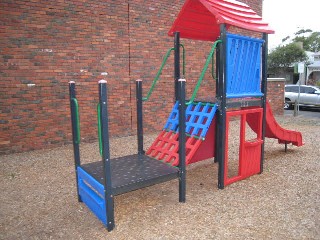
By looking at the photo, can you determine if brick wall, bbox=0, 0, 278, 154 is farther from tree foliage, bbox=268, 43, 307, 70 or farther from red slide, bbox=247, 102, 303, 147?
tree foliage, bbox=268, 43, 307, 70

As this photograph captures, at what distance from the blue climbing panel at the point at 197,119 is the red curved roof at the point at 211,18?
1.24 meters

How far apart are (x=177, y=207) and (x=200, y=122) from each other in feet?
4.13

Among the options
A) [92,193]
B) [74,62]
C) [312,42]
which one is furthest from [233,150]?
[312,42]

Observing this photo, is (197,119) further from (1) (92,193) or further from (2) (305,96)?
(2) (305,96)

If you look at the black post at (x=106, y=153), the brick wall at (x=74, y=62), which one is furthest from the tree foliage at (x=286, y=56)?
the black post at (x=106, y=153)

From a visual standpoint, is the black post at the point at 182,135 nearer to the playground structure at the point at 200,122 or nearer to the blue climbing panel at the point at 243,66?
the playground structure at the point at 200,122

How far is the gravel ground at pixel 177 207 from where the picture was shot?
294cm

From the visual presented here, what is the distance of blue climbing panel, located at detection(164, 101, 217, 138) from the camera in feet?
12.8

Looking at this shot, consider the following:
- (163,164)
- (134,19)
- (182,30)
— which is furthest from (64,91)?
(163,164)

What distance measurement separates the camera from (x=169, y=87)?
8.17 m

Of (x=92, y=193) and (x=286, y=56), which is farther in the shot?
(x=286, y=56)

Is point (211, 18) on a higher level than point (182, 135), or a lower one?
Result: higher

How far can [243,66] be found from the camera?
4207 mm

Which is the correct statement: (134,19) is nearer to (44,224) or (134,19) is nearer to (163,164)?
(163,164)
